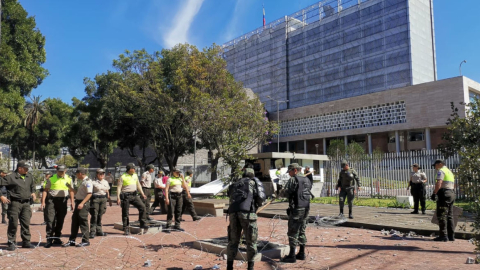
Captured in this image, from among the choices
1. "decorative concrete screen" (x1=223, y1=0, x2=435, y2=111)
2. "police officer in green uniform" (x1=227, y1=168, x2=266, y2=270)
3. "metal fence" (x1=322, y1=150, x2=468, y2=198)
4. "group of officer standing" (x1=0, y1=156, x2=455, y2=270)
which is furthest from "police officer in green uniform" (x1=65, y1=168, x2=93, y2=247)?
"decorative concrete screen" (x1=223, y1=0, x2=435, y2=111)

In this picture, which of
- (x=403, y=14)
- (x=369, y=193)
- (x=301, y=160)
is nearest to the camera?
(x=369, y=193)

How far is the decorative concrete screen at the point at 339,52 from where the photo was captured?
56.0 meters

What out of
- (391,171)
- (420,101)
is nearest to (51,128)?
(391,171)

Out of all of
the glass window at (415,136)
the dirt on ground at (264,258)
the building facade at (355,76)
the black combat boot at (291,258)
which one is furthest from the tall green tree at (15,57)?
the glass window at (415,136)

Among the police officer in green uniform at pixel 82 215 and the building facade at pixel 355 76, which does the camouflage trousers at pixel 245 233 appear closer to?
the police officer in green uniform at pixel 82 215

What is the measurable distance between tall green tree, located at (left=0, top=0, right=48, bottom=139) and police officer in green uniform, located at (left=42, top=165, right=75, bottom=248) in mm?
14128

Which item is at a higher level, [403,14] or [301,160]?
[403,14]

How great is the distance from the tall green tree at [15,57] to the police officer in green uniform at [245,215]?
60.6 ft

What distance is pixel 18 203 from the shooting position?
7648mm

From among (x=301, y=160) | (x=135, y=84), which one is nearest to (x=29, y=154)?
(x=135, y=84)

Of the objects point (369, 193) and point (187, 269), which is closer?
point (187, 269)

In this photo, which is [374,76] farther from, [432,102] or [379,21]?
[432,102]

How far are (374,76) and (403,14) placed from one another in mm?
9568

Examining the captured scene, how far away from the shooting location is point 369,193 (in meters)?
18.9
